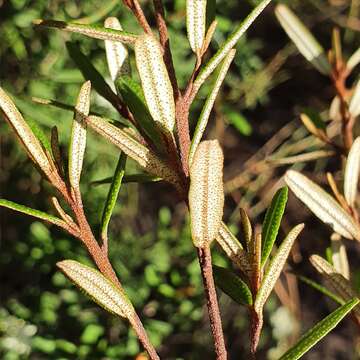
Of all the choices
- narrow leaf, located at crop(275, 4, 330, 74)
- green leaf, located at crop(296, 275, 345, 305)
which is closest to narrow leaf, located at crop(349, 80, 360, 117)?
narrow leaf, located at crop(275, 4, 330, 74)

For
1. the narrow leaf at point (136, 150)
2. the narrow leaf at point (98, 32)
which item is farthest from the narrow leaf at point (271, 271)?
the narrow leaf at point (98, 32)

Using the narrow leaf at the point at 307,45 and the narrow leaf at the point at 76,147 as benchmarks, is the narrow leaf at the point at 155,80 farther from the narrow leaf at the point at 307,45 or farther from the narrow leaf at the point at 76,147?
the narrow leaf at the point at 307,45

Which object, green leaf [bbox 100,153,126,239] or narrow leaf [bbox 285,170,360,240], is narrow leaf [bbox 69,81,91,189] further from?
narrow leaf [bbox 285,170,360,240]

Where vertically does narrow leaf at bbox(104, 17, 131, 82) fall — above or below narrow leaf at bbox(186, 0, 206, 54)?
below

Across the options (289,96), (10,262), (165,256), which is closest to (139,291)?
(165,256)

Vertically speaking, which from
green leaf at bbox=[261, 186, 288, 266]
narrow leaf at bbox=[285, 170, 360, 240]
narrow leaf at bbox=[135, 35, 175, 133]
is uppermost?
narrow leaf at bbox=[135, 35, 175, 133]

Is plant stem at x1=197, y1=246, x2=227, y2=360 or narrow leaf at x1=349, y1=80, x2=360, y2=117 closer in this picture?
plant stem at x1=197, y1=246, x2=227, y2=360
